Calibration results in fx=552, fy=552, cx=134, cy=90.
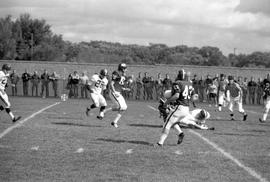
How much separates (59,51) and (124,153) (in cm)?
5910

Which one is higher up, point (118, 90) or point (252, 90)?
point (118, 90)

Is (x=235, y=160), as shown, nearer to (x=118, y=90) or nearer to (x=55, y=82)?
(x=118, y=90)

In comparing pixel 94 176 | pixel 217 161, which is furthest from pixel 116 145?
pixel 94 176

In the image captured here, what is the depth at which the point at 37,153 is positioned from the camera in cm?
1033

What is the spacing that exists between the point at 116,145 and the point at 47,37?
6120 cm

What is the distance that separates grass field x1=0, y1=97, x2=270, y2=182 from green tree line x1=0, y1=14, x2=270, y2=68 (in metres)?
47.7

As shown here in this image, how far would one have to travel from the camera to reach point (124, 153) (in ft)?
34.7

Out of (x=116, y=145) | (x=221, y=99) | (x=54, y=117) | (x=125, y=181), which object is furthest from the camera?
(x=221, y=99)

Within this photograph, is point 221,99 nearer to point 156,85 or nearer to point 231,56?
point 156,85

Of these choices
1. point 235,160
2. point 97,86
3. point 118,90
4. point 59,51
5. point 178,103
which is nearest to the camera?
point 235,160

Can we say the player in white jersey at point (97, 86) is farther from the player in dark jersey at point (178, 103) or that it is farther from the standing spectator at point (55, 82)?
the standing spectator at point (55, 82)

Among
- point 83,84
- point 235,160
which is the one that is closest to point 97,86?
point 235,160

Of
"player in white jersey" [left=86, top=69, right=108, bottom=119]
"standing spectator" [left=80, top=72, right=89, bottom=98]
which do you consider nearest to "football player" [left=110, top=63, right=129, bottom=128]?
"player in white jersey" [left=86, top=69, right=108, bottom=119]

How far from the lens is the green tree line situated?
6220 cm
